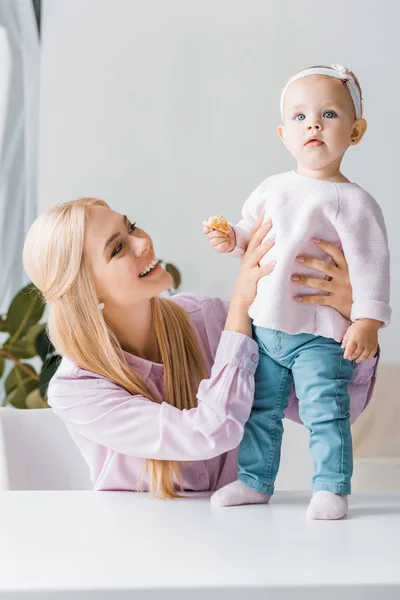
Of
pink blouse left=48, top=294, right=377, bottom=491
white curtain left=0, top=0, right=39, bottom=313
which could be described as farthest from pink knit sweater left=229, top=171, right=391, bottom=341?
white curtain left=0, top=0, right=39, bottom=313

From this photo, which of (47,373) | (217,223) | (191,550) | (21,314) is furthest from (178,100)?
(191,550)

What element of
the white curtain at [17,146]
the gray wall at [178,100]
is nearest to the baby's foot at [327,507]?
the gray wall at [178,100]

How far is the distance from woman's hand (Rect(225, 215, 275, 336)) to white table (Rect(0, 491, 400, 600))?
313 mm

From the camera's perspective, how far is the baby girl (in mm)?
1188

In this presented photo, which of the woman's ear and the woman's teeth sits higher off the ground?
the woman's ear

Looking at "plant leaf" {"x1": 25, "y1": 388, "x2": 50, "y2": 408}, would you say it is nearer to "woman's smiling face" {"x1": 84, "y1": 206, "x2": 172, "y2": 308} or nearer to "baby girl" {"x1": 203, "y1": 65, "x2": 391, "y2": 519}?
"woman's smiling face" {"x1": 84, "y1": 206, "x2": 172, "y2": 308}

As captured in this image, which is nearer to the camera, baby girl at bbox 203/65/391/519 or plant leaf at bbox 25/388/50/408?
baby girl at bbox 203/65/391/519

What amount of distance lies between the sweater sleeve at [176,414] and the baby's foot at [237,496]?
2.6 inches

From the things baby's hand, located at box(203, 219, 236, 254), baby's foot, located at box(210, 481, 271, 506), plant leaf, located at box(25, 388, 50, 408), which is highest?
baby's hand, located at box(203, 219, 236, 254)

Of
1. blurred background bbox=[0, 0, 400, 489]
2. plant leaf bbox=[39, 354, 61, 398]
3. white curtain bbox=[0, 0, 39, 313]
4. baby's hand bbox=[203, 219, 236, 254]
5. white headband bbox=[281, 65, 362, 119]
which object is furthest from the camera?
white curtain bbox=[0, 0, 39, 313]

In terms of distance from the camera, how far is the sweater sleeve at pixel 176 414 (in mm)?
1263

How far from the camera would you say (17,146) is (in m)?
3.36

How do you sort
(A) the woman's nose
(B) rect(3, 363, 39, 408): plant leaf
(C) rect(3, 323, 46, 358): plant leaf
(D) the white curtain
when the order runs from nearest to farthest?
(A) the woman's nose → (C) rect(3, 323, 46, 358): plant leaf → (B) rect(3, 363, 39, 408): plant leaf → (D) the white curtain

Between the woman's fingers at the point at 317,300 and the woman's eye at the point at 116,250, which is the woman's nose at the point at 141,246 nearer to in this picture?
the woman's eye at the point at 116,250
